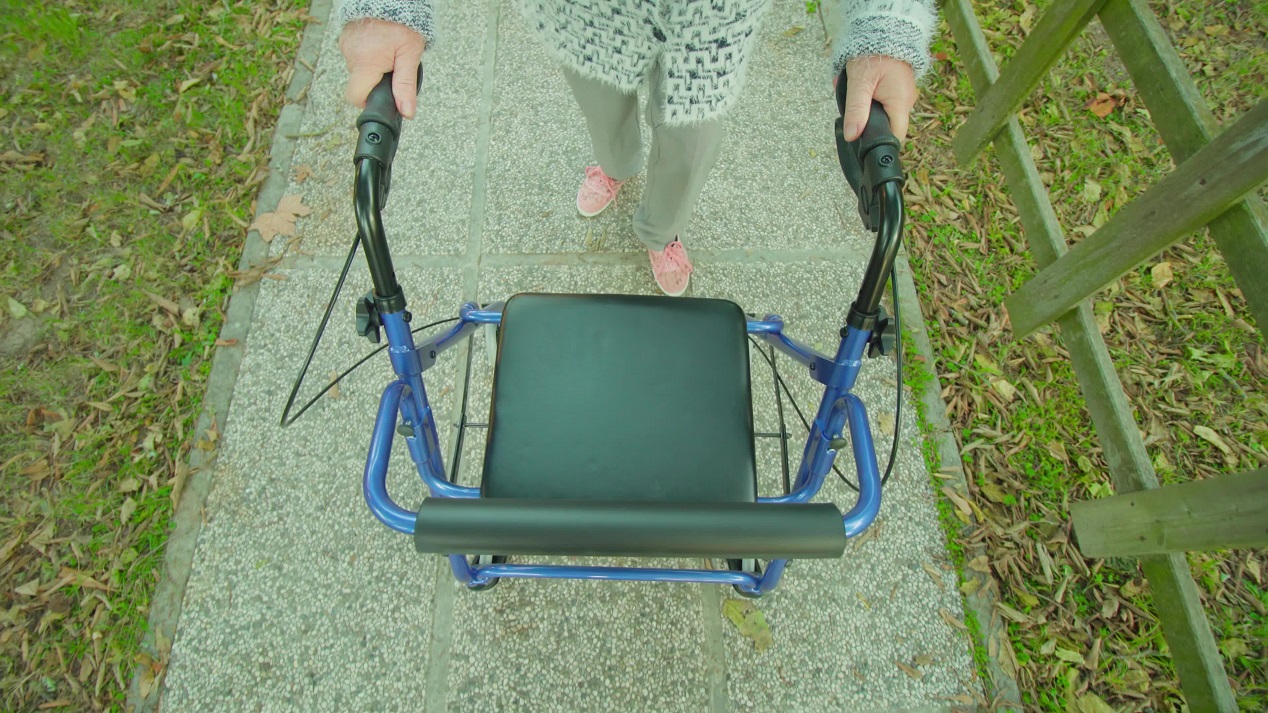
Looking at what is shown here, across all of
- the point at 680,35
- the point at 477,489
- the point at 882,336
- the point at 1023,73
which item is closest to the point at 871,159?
the point at 882,336

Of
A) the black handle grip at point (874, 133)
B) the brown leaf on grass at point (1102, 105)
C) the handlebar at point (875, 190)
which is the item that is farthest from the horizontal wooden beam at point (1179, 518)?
the brown leaf on grass at point (1102, 105)

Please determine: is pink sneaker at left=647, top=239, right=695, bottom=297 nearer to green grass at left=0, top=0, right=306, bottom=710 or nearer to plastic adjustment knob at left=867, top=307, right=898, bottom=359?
plastic adjustment knob at left=867, top=307, right=898, bottom=359

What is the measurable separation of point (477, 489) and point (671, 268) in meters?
1.22

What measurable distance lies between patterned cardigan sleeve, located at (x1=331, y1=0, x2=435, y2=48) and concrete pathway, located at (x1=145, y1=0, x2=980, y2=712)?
3.94ft

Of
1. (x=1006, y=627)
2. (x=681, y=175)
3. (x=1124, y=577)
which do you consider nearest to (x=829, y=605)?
(x=1006, y=627)

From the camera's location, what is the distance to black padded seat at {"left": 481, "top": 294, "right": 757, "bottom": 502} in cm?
131

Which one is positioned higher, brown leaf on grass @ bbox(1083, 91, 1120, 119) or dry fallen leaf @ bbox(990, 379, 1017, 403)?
brown leaf on grass @ bbox(1083, 91, 1120, 119)

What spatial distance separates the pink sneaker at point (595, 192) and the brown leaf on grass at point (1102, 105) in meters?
2.08

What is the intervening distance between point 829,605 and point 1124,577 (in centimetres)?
92

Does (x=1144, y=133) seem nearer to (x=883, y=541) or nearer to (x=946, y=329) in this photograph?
(x=946, y=329)

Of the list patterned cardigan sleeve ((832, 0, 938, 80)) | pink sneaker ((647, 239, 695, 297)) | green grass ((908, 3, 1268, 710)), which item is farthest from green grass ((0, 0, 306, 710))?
green grass ((908, 3, 1268, 710))

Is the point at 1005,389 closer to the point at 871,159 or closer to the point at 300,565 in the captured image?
the point at 871,159

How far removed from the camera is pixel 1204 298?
7.61 ft

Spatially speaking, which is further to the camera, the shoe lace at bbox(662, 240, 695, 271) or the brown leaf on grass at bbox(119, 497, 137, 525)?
the shoe lace at bbox(662, 240, 695, 271)
